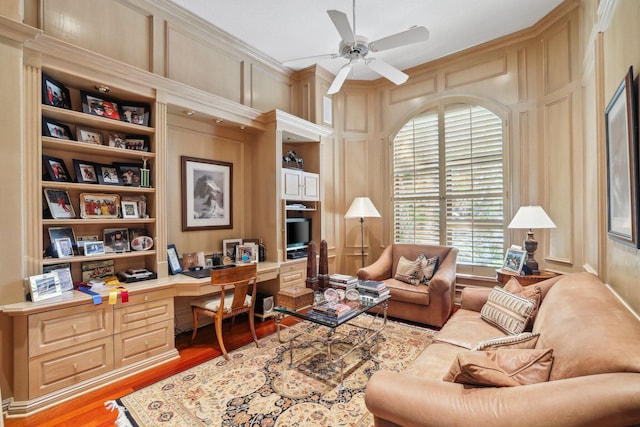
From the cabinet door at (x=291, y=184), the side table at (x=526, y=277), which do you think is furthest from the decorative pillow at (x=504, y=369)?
the cabinet door at (x=291, y=184)

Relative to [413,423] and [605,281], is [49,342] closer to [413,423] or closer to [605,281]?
[413,423]

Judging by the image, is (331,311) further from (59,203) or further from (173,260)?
(59,203)

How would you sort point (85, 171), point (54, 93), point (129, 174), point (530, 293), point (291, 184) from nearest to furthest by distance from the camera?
point (530, 293), point (54, 93), point (85, 171), point (129, 174), point (291, 184)

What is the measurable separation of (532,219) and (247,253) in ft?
10.4

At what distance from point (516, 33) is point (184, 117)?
4116 millimetres

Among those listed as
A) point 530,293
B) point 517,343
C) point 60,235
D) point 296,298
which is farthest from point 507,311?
point 60,235

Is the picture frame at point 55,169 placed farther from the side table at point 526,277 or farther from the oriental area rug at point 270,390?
the side table at point 526,277

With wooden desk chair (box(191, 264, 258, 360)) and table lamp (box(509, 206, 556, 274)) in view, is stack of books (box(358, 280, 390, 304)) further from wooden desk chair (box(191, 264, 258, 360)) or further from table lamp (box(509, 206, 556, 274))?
table lamp (box(509, 206, 556, 274))

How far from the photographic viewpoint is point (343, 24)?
2301 mm

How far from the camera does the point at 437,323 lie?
10.7ft

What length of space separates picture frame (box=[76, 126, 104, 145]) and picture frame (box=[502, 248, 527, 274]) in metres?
4.28

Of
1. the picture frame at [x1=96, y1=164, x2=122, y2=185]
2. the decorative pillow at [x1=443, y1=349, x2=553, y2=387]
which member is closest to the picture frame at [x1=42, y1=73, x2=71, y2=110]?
the picture frame at [x1=96, y1=164, x2=122, y2=185]

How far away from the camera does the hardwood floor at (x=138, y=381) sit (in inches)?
76.5

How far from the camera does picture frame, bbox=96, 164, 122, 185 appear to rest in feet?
A: 8.85
